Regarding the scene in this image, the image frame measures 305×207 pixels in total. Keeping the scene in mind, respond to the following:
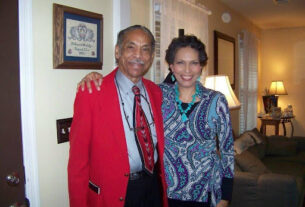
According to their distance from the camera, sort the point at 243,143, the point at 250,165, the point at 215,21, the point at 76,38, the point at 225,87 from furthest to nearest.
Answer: the point at 215,21, the point at 243,143, the point at 250,165, the point at 225,87, the point at 76,38

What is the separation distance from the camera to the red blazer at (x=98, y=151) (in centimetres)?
124

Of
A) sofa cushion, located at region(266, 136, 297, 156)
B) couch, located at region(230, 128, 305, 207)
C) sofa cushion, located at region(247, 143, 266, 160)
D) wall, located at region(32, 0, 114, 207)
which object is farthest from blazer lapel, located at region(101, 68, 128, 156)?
sofa cushion, located at region(266, 136, 297, 156)

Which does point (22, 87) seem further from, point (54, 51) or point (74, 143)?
point (74, 143)

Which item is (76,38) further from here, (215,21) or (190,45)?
(215,21)

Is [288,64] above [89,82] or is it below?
above

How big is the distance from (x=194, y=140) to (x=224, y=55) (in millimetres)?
3126

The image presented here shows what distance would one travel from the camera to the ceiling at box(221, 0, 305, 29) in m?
4.34

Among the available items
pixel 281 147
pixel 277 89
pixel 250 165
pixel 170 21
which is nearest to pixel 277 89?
pixel 277 89

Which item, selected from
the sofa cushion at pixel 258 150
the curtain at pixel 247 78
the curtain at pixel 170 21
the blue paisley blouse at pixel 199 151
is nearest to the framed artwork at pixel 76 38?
the blue paisley blouse at pixel 199 151

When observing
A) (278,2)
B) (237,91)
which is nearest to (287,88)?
(237,91)

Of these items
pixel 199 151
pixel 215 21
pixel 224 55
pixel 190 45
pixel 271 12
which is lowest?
pixel 199 151

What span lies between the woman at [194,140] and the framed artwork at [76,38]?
0.47 m

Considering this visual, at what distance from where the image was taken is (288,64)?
21.1 feet

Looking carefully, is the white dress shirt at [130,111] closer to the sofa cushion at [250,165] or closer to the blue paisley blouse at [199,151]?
the blue paisley blouse at [199,151]
